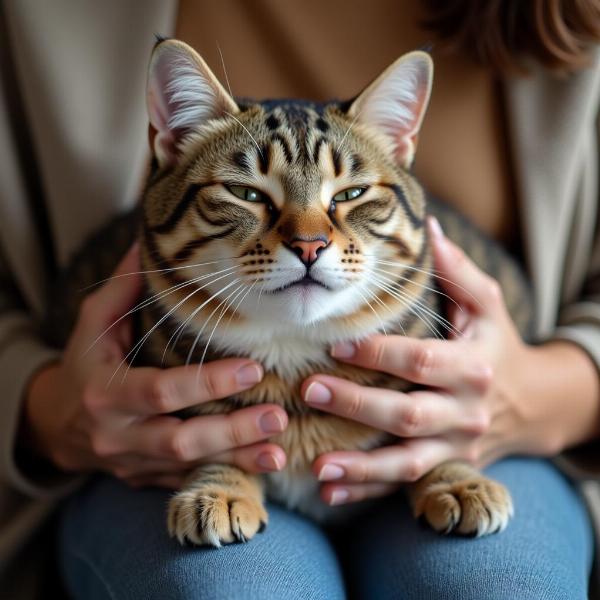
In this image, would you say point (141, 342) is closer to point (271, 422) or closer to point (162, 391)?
point (162, 391)

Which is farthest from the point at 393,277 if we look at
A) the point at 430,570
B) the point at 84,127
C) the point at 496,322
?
the point at 84,127

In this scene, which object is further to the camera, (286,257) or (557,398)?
(557,398)

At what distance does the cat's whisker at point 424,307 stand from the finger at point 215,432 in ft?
0.61

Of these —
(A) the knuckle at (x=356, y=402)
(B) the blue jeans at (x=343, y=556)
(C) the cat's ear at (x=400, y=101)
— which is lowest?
(B) the blue jeans at (x=343, y=556)

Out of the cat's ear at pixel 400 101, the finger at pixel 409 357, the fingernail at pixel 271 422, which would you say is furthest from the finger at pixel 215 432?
the cat's ear at pixel 400 101

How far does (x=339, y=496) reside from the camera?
0.78 meters

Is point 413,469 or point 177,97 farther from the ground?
point 177,97

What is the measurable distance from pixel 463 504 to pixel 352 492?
13 cm

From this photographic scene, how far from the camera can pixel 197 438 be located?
0.77m

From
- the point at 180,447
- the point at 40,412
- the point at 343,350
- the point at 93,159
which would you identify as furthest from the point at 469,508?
the point at 93,159

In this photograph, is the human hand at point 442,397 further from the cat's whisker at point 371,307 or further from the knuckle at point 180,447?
the knuckle at point 180,447

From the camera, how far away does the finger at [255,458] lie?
761 millimetres

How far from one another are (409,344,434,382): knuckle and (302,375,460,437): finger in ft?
0.08

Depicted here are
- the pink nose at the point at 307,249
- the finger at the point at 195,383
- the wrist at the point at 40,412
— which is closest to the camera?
the pink nose at the point at 307,249
